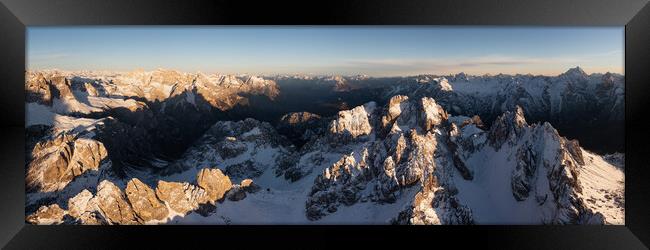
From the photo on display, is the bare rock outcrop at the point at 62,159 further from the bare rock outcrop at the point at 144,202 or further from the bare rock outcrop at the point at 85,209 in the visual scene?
the bare rock outcrop at the point at 144,202

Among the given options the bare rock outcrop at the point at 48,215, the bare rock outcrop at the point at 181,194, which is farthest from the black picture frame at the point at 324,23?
the bare rock outcrop at the point at 181,194

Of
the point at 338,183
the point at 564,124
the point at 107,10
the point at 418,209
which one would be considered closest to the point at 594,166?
the point at 564,124

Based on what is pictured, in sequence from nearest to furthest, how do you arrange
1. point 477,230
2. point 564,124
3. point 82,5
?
point 82,5
point 477,230
point 564,124

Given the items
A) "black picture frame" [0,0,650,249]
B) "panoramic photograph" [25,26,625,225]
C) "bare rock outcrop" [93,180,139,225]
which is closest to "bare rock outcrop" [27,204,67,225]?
"panoramic photograph" [25,26,625,225]

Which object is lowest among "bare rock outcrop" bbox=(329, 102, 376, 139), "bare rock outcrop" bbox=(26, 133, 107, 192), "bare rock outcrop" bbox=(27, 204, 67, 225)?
"bare rock outcrop" bbox=(27, 204, 67, 225)

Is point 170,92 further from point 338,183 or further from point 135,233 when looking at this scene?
point 338,183

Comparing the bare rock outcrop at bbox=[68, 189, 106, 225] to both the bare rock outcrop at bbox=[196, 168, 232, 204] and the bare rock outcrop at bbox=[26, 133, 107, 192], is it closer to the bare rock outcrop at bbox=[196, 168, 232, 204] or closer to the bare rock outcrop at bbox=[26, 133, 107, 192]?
the bare rock outcrop at bbox=[26, 133, 107, 192]
